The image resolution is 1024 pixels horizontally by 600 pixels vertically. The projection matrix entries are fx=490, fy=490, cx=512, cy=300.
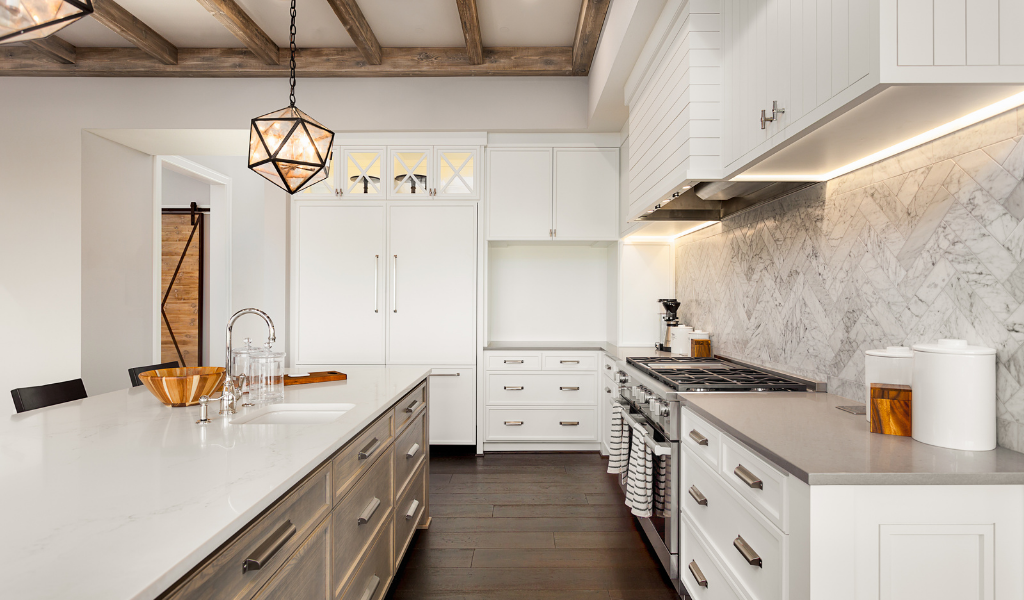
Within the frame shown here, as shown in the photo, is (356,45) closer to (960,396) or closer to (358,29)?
(358,29)

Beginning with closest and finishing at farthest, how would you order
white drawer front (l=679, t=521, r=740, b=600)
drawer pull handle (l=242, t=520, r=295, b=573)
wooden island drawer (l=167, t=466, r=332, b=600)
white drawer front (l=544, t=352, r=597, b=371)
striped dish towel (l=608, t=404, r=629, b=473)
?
wooden island drawer (l=167, t=466, r=332, b=600)
drawer pull handle (l=242, t=520, r=295, b=573)
white drawer front (l=679, t=521, r=740, b=600)
striped dish towel (l=608, t=404, r=629, b=473)
white drawer front (l=544, t=352, r=597, b=371)

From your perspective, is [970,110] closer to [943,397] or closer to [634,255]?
[943,397]

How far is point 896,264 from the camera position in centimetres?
157

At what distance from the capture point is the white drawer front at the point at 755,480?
117 cm

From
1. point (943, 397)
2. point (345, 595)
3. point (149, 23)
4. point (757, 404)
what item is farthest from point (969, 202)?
point (149, 23)

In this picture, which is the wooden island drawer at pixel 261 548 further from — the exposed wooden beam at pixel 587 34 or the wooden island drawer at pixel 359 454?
the exposed wooden beam at pixel 587 34

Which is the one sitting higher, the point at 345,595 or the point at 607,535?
the point at 345,595

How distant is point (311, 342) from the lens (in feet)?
12.6

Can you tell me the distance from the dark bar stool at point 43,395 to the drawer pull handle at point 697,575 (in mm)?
2565

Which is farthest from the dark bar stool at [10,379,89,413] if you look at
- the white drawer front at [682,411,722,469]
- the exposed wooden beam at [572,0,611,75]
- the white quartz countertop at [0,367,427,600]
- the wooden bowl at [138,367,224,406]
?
the exposed wooden beam at [572,0,611,75]

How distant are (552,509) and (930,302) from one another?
6.71ft

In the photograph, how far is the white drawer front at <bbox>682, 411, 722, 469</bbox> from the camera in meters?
1.57

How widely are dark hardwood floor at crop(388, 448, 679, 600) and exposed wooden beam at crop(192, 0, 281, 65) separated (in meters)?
3.13

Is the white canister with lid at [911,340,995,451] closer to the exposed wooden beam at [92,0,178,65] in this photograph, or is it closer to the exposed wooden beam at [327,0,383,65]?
the exposed wooden beam at [327,0,383,65]
